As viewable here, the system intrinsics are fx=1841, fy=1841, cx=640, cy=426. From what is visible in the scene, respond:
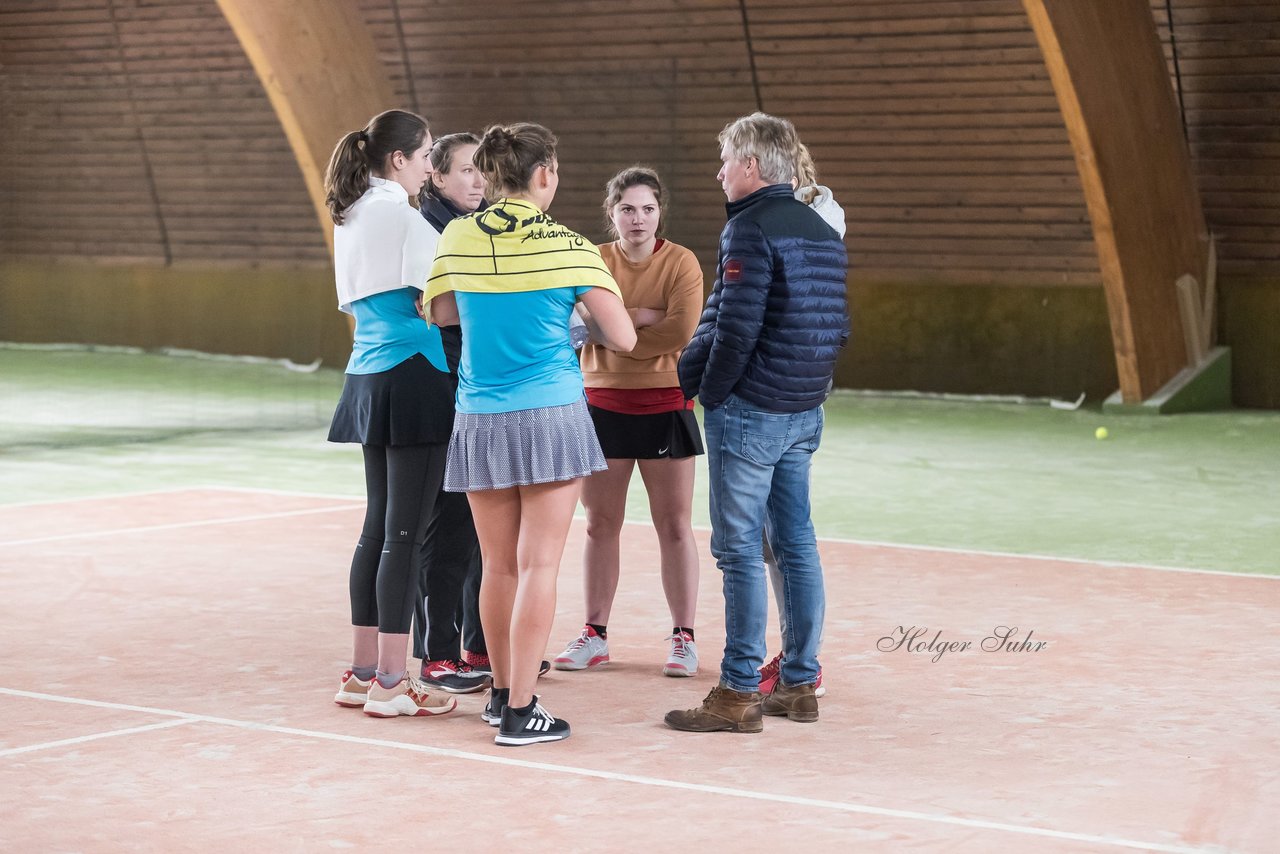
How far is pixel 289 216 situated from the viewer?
1719cm

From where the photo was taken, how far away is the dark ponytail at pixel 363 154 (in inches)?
185

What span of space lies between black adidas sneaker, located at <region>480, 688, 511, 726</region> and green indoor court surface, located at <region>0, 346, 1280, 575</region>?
3.36 meters

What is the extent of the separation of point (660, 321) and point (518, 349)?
0.93m

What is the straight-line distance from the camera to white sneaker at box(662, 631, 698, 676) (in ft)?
16.9

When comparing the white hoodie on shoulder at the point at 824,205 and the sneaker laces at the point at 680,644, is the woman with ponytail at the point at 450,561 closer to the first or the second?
the sneaker laces at the point at 680,644

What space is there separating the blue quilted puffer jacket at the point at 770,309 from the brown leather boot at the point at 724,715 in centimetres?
72

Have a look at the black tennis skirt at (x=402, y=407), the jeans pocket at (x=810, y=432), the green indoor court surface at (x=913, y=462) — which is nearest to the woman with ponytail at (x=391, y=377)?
the black tennis skirt at (x=402, y=407)

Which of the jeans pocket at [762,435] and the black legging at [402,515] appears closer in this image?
the jeans pocket at [762,435]

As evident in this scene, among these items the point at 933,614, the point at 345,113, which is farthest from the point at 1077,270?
the point at 933,614

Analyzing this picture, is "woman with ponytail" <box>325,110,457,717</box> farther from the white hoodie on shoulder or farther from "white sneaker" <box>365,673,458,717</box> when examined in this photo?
the white hoodie on shoulder

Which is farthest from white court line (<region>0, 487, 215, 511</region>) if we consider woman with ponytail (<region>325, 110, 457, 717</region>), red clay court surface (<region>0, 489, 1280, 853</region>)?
woman with ponytail (<region>325, 110, 457, 717</region>)

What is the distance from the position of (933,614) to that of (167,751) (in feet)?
8.92

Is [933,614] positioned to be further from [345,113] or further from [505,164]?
[345,113]

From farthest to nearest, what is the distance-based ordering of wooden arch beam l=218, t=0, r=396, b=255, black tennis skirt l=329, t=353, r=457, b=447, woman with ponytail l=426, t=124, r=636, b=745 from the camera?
wooden arch beam l=218, t=0, r=396, b=255 → black tennis skirt l=329, t=353, r=457, b=447 → woman with ponytail l=426, t=124, r=636, b=745
